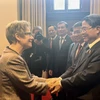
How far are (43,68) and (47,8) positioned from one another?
2.98 m

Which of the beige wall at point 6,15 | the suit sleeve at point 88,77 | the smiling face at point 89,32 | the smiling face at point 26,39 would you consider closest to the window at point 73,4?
the beige wall at point 6,15

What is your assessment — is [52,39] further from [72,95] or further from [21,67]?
[21,67]

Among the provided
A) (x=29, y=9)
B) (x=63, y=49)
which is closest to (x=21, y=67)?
(x=63, y=49)

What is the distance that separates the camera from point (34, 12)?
746 cm

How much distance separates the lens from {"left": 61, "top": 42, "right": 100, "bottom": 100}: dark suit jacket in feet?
8.68

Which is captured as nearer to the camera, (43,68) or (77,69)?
(77,69)

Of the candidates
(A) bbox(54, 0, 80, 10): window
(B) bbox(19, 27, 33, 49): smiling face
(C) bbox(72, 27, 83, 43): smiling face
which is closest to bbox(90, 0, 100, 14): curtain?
(A) bbox(54, 0, 80, 10): window

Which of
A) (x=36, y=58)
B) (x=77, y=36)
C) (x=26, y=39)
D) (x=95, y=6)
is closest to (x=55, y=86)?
(x=26, y=39)

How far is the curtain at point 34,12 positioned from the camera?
744cm

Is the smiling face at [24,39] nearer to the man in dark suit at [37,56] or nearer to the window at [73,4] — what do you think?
the man in dark suit at [37,56]

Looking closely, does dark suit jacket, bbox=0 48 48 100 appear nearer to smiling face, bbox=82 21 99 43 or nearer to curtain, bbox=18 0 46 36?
smiling face, bbox=82 21 99 43

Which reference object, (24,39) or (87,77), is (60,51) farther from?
(24,39)

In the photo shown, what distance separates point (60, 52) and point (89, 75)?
7.52 ft

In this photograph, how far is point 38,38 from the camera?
5.23 metres
